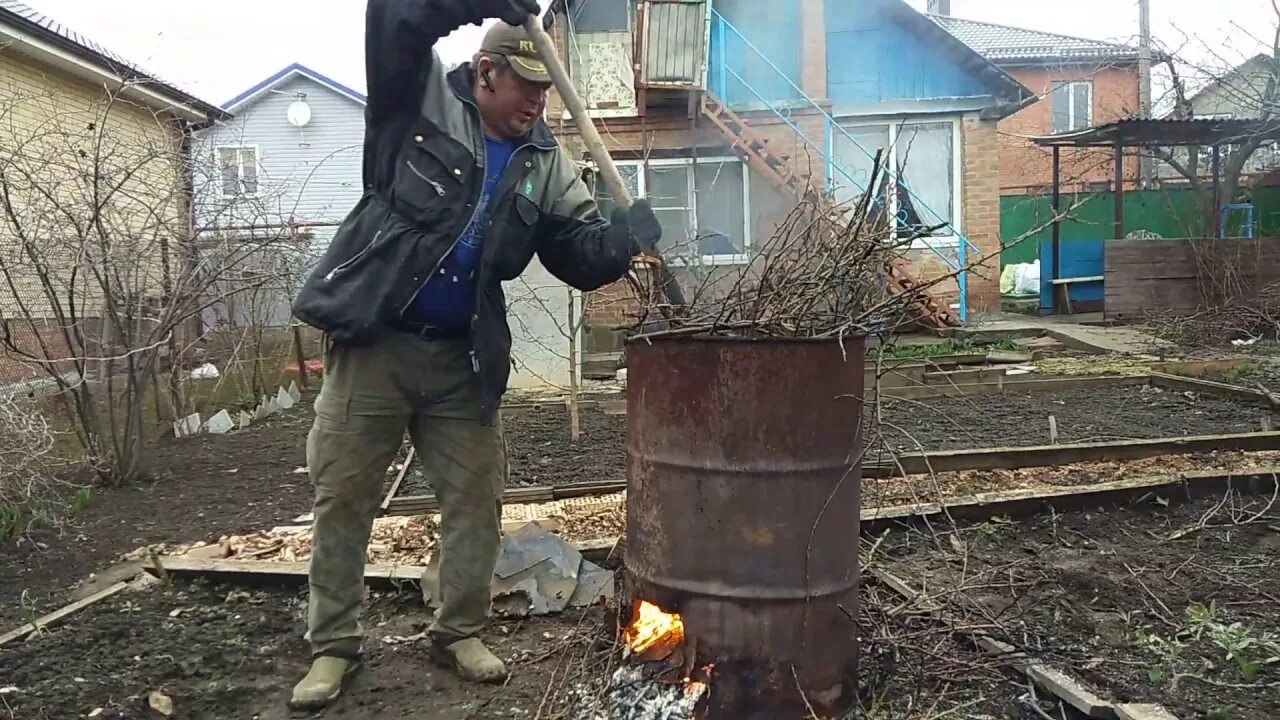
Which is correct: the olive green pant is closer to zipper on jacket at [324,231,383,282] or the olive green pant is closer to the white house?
zipper on jacket at [324,231,383,282]

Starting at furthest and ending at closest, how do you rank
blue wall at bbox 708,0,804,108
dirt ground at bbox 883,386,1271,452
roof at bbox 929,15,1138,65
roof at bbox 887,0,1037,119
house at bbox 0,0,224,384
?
roof at bbox 929,15,1138,65 < blue wall at bbox 708,0,804,108 < roof at bbox 887,0,1037,119 < dirt ground at bbox 883,386,1271,452 < house at bbox 0,0,224,384

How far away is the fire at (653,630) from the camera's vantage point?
258 cm

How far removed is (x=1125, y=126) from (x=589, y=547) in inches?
507

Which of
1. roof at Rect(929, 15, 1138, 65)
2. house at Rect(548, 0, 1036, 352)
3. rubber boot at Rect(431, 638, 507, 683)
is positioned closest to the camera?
rubber boot at Rect(431, 638, 507, 683)

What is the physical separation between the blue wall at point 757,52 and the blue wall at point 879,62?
0.57 meters

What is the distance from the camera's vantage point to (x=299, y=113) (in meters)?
26.4

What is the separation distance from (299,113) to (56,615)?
2540cm

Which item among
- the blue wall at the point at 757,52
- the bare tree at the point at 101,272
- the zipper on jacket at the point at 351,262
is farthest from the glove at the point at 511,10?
the blue wall at the point at 757,52

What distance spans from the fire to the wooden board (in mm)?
3067

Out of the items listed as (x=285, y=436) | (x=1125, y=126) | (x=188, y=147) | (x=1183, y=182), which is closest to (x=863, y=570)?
(x=285, y=436)

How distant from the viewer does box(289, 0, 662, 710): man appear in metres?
2.71

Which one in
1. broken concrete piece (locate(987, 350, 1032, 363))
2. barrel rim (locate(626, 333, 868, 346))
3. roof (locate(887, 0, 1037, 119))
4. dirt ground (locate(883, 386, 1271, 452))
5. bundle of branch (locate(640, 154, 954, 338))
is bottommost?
dirt ground (locate(883, 386, 1271, 452))

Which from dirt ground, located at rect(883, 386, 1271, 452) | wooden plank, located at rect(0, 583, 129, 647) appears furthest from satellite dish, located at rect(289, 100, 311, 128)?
wooden plank, located at rect(0, 583, 129, 647)

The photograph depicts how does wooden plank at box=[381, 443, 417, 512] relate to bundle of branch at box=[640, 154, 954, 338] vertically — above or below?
below
